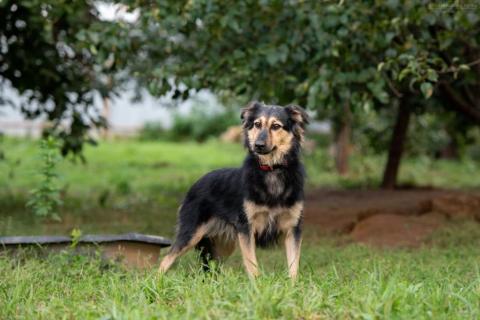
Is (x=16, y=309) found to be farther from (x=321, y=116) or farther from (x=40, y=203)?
(x=321, y=116)

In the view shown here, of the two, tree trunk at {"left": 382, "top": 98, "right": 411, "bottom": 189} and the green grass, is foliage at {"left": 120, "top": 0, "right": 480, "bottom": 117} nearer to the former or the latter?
the green grass

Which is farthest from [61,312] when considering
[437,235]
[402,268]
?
[437,235]

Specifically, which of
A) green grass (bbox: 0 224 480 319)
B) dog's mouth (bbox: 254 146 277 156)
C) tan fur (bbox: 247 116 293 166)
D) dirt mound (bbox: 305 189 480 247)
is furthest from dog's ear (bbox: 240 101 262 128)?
dirt mound (bbox: 305 189 480 247)

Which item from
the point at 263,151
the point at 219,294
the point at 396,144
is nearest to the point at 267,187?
the point at 263,151

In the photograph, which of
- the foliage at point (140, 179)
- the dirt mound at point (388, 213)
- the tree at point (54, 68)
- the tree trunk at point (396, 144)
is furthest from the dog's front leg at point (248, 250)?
the tree trunk at point (396, 144)

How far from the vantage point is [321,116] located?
1631 cm

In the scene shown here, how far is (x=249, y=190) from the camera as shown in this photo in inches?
244

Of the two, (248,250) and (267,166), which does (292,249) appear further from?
(267,166)

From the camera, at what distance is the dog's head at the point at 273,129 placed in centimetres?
611

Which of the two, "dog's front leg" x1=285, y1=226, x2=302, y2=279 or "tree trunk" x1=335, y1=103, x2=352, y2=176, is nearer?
"dog's front leg" x1=285, y1=226, x2=302, y2=279

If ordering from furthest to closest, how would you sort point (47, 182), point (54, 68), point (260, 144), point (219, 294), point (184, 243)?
point (54, 68), point (47, 182), point (184, 243), point (260, 144), point (219, 294)

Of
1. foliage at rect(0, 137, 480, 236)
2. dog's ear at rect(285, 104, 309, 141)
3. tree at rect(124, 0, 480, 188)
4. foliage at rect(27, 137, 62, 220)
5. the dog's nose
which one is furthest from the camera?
foliage at rect(0, 137, 480, 236)

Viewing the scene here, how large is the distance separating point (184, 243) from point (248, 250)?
29.7 inches

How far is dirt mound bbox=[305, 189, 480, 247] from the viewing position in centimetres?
895
